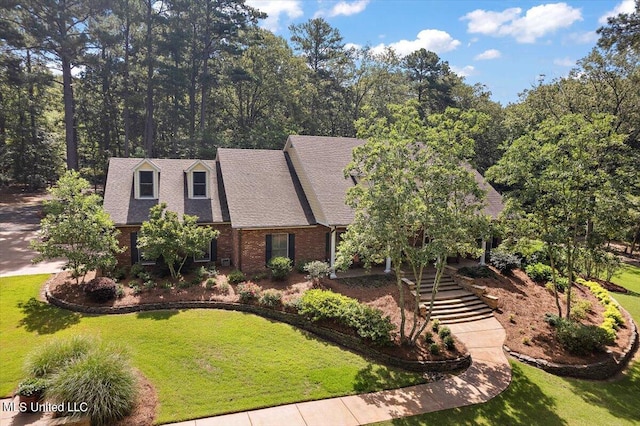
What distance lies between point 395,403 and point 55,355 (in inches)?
381

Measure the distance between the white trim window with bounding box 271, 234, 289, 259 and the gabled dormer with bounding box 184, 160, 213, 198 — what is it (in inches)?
201

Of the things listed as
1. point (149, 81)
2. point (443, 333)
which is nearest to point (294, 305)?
point (443, 333)

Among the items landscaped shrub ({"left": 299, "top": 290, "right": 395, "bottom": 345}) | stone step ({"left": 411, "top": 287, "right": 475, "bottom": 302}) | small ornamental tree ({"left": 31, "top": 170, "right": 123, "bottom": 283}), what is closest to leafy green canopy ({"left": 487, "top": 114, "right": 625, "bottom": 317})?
stone step ({"left": 411, "top": 287, "right": 475, "bottom": 302})

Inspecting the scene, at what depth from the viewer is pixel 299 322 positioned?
1416cm

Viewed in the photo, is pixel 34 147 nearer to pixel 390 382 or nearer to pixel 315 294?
pixel 315 294

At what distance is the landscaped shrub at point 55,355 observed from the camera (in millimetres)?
9531

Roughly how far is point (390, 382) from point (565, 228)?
9.41 meters

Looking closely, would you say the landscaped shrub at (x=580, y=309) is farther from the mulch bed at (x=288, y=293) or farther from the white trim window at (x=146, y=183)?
the white trim window at (x=146, y=183)

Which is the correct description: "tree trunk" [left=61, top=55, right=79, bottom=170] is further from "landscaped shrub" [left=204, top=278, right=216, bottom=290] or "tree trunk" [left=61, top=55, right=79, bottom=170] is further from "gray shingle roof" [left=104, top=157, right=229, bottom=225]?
"landscaped shrub" [left=204, top=278, right=216, bottom=290]

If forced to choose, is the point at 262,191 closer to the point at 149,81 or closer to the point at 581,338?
the point at 581,338

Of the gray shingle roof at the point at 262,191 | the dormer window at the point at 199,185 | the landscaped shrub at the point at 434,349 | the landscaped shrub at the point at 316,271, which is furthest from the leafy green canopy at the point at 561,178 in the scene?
the dormer window at the point at 199,185

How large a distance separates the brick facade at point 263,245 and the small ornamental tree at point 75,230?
18.5 ft

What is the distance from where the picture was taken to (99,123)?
144 feet

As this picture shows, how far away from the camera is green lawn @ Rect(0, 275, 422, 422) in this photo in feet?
32.8
